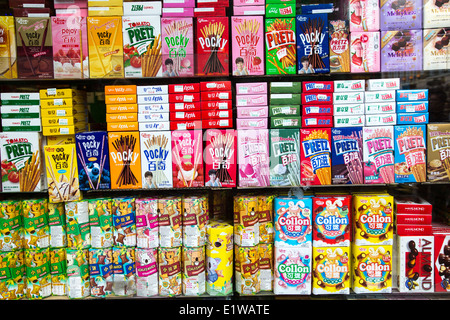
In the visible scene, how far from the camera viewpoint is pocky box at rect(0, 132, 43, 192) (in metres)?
2.09

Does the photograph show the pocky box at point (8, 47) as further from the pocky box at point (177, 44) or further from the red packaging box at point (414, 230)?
the red packaging box at point (414, 230)

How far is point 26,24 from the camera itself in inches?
81.5

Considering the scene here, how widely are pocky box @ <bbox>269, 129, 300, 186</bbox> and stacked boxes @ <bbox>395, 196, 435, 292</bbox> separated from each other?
0.77 m

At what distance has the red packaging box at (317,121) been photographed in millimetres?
Result: 2035

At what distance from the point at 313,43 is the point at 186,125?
1032mm

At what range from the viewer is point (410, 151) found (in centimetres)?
203

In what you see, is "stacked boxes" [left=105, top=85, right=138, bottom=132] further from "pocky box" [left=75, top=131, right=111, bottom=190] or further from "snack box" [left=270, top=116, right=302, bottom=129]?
"snack box" [left=270, top=116, right=302, bottom=129]

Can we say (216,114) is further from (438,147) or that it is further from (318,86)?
(438,147)

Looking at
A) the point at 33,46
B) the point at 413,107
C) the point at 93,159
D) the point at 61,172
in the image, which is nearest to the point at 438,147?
the point at 413,107

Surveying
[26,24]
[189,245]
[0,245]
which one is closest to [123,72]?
[26,24]

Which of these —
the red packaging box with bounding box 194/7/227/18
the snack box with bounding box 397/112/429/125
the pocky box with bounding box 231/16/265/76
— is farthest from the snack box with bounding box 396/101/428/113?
the red packaging box with bounding box 194/7/227/18

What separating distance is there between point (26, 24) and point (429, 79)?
9.20 feet

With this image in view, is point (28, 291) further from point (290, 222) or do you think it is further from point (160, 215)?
point (290, 222)

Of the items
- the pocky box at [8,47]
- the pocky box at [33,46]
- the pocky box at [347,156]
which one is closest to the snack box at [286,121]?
the pocky box at [347,156]
